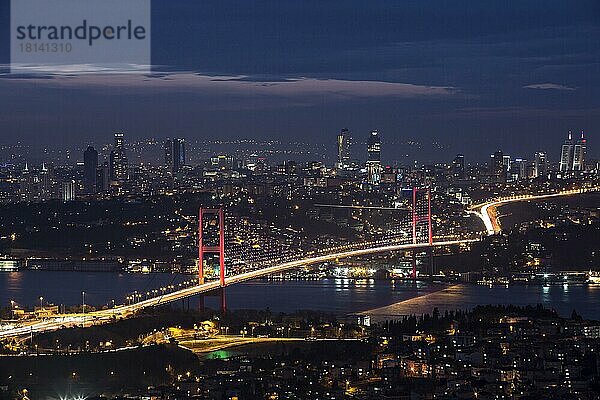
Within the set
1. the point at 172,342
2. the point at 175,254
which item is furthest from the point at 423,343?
the point at 175,254

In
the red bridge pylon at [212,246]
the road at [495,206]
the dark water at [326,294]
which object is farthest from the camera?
the road at [495,206]

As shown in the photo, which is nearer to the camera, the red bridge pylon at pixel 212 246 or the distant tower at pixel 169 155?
the red bridge pylon at pixel 212 246

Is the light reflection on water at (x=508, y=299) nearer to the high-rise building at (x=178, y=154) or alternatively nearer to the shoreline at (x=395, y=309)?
the shoreline at (x=395, y=309)

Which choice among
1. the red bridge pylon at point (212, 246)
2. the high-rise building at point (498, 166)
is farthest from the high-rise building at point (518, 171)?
the red bridge pylon at point (212, 246)

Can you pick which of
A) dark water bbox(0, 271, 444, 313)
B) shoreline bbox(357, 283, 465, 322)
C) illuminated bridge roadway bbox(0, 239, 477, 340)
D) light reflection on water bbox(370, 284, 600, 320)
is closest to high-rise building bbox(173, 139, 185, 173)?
dark water bbox(0, 271, 444, 313)

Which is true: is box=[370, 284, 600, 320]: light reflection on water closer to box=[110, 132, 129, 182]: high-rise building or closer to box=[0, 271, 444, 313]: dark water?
box=[0, 271, 444, 313]: dark water

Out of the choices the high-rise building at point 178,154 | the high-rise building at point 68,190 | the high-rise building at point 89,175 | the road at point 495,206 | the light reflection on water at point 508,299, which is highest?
the high-rise building at point 178,154

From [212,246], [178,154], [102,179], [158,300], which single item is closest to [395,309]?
[158,300]

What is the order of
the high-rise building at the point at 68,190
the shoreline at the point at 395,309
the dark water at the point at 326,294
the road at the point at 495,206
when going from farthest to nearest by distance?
the high-rise building at the point at 68,190
the road at the point at 495,206
the dark water at the point at 326,294
the shoreline at the point at 395,309
